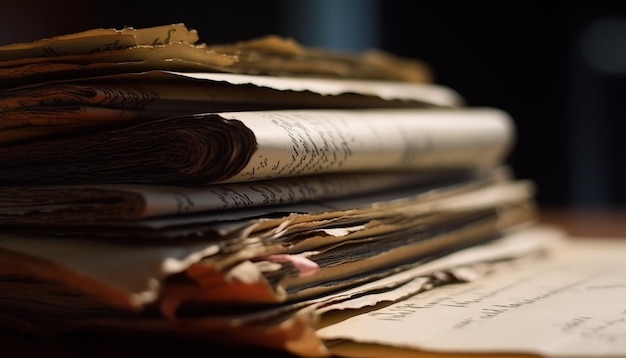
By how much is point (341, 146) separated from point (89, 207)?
21cm

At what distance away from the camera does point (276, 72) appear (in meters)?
0.73

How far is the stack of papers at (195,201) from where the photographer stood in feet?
1.66

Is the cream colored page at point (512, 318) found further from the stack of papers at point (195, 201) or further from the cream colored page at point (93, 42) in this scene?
the cream colored page at point (93, 42)

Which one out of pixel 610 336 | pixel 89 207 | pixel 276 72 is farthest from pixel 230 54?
pixel 610 336

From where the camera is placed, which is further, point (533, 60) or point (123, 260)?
point (533, 60)

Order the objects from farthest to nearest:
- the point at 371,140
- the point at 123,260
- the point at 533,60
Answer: the point at 533,60, the point at 371,140, the point at 123,260

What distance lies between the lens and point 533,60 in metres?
1.64

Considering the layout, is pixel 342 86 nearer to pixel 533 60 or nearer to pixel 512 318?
pixel 512 318

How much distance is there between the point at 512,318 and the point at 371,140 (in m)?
0.21

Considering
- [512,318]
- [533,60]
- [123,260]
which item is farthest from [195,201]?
[533,60]

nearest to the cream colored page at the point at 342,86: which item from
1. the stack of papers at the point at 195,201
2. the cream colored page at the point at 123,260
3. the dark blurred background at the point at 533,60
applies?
the stack of papers at the point at 195,201

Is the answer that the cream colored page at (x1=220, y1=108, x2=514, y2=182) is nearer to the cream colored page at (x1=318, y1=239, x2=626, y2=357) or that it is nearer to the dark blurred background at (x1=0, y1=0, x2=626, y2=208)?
the cream colored page at (x1=318, y1=239, x2=626, y2=357)

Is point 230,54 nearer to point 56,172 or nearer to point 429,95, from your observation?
point 56,172

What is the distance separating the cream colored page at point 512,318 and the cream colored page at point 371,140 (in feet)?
0.37
